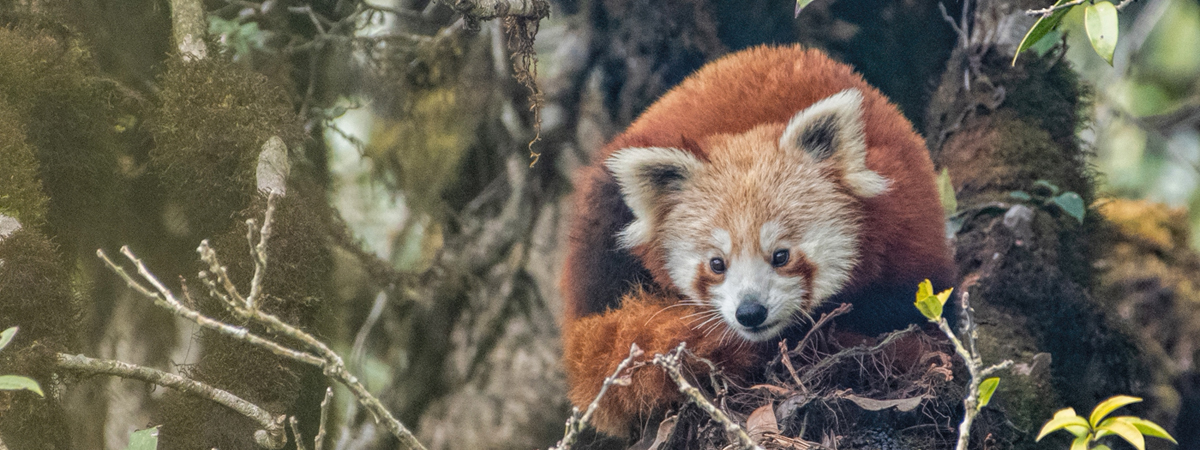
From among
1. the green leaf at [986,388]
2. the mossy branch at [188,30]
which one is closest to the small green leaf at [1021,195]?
the green leaf at [986,388]

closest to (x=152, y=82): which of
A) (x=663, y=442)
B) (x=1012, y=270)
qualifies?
(x=663, y=442)

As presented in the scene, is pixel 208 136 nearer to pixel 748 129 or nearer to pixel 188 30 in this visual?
pixel 188 30

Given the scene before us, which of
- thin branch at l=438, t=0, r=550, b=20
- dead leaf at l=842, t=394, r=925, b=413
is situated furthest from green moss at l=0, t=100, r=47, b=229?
dead leaf at l=842, t=394, r=925, b=413

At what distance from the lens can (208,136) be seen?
1527mm

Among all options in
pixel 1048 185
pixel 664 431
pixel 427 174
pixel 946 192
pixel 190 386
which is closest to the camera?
pixel 664 431

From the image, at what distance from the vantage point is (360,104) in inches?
79.0

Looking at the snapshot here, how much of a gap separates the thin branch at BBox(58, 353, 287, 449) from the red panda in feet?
1.85

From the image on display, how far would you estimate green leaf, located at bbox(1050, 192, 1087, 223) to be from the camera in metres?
1.86

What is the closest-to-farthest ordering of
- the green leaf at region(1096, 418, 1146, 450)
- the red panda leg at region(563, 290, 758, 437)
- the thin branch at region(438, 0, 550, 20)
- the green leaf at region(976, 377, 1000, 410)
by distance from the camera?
the green leaf at region(1096, 418, 1146, 450) < the green leaf at region(976, 377, 1000, 410) < the red panda leg at region(563, 290, 758, 437) < the thin branch at region(438, 0, 550, 20)

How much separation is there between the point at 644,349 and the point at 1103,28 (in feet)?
2.87

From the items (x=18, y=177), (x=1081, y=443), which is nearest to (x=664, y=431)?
(x=1081, y=443)

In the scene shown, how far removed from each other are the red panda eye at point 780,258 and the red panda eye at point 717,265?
83mm

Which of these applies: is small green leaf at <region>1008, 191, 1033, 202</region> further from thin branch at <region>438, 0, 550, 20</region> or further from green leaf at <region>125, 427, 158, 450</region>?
green leaf at <region>125, 427, 158, 450</region>

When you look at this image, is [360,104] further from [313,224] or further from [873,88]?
[873,88]
